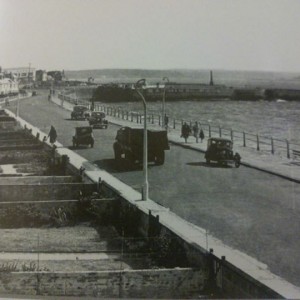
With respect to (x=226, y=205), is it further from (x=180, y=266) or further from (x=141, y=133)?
(x=141, y=133)

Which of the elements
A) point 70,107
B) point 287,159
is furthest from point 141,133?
point 70,107

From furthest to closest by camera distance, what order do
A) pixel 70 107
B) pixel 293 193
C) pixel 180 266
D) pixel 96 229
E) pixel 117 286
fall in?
pixel 70 107 → pixel 293 193 → pixel 96 229 → pixel 180 266 → pixel 117 286

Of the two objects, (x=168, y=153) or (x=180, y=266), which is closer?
(x=180, y=266)

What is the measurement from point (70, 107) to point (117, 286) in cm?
2659

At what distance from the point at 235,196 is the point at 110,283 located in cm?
546

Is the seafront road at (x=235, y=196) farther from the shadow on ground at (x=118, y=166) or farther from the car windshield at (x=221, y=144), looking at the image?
the car windshield at (x=221, y=144)

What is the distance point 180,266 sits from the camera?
848 centimetres

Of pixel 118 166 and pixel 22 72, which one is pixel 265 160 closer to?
pixel 118 166

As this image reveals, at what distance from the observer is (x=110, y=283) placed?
779 cm

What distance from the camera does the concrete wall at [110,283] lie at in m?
7.72

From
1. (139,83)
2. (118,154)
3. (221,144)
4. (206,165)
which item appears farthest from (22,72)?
(139,83)

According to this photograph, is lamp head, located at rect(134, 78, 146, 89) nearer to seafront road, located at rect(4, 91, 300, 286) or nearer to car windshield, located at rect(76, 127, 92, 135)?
seafront road, located at rect(4, 91, 300, 286)

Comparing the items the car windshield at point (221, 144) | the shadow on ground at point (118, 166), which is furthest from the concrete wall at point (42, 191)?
the car windshield at point (221, 144)

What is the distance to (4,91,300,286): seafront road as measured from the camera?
8.98 metres
